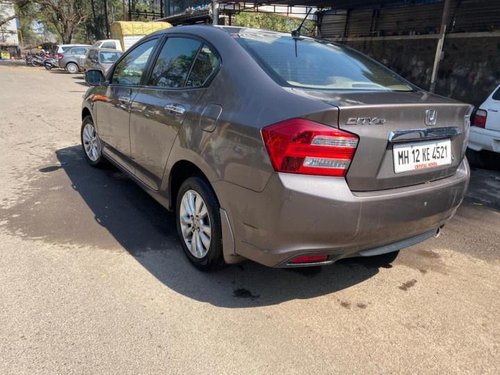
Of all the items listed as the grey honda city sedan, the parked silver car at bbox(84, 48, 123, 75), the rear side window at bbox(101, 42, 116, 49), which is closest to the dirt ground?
the grey honda city sedan

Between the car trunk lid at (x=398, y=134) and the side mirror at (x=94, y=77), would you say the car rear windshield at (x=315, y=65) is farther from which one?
the side mirror at (x=94, y=77)

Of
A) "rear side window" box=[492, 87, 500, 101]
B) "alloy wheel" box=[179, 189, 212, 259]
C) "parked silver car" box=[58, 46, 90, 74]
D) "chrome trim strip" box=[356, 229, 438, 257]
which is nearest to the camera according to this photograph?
"chrome trim strip" box=[356, 229, 438, 257]

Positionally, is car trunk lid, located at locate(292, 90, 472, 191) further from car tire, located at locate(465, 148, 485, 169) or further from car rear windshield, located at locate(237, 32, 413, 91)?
car tire, located at locate(465, 148, 485, 169)

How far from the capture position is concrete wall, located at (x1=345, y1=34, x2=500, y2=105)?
10.5 m

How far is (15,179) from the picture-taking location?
5.23 meters

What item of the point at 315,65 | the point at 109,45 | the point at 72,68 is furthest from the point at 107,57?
the point at 315,65

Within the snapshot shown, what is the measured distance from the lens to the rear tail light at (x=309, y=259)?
2510 millimetres

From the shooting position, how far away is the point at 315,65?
3.15m

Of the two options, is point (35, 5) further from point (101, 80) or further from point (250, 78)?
point (250, 78)

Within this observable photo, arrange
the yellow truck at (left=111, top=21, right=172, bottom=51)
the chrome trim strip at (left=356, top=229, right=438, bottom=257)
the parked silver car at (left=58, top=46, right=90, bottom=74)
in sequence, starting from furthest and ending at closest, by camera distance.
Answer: the parked silver car at (left=58, top=46, right=90, bottom=74)
the yellow truck at (left=111, top=21, right=172, bottom=51)
the chrome trim strip at (left=356, top=229, right=438, bottom=257)

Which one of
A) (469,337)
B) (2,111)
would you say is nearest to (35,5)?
(2,111)

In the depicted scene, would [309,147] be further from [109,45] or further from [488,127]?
[109,45]

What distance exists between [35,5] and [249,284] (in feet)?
150

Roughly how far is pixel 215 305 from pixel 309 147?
1.23 meters
